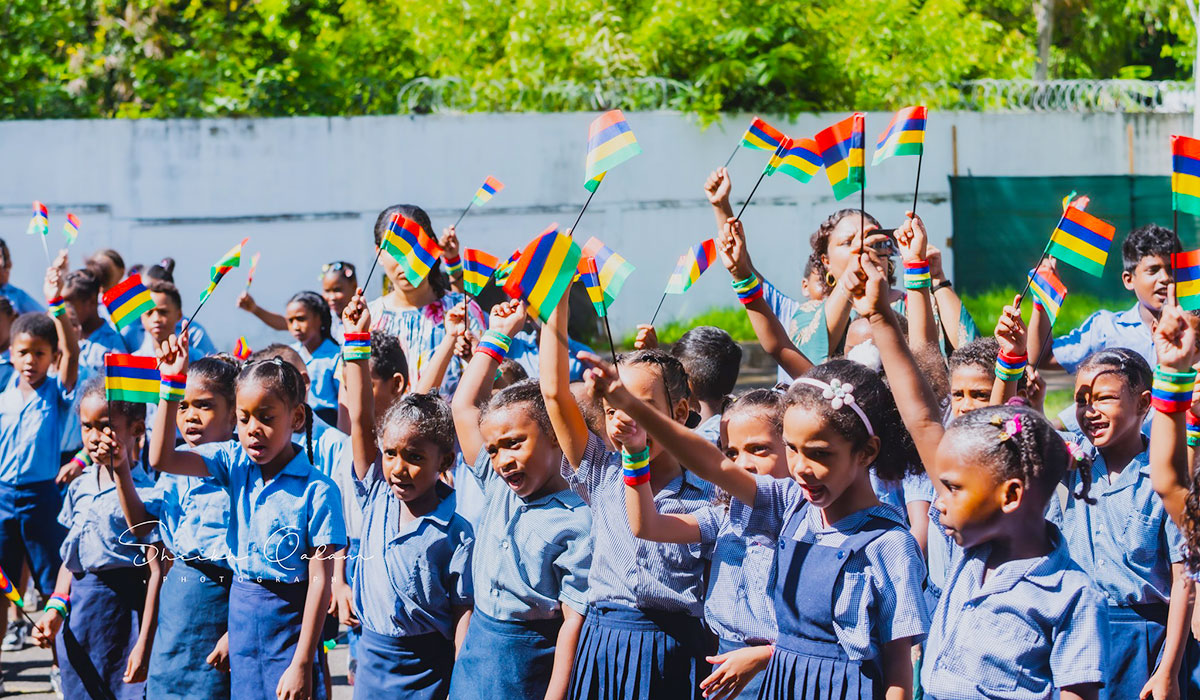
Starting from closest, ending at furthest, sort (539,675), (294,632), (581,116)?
(539,675)
(294,632)
(581,116)

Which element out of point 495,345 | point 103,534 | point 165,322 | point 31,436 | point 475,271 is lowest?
point 103,534

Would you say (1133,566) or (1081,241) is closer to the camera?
(1133,566)

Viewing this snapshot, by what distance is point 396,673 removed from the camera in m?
3.63

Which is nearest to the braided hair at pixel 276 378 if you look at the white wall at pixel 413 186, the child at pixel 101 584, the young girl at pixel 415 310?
the child at pixel 101 584

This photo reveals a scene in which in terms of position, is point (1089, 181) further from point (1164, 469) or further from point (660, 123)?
point (1164, 469)

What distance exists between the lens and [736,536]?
312 centimetres

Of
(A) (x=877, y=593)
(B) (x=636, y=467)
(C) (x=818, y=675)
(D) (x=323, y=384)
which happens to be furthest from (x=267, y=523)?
(D) (x=323, y=384)

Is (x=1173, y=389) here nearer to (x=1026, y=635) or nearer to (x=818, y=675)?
(x=1026, y=635)

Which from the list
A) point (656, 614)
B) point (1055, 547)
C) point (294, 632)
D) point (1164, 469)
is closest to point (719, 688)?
point (656, 614)

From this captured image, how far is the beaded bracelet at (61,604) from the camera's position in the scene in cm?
432

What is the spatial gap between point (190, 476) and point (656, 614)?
152 centimetres

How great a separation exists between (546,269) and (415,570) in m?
1.09

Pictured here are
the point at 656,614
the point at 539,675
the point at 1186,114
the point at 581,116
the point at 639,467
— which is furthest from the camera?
the point at 1186,114

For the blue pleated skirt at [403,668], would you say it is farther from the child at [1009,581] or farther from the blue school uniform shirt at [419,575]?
the child at [1009,581]
